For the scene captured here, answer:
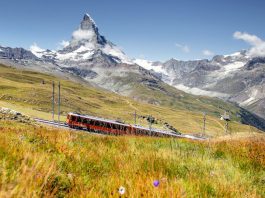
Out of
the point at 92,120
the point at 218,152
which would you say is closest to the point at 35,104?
Answer: the point at 92,120

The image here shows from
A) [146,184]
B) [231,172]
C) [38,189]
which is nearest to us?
[38,189]

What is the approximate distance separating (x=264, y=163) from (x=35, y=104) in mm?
196900

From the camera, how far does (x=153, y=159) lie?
6.49m

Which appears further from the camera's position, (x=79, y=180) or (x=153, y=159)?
(x=153, y=159)

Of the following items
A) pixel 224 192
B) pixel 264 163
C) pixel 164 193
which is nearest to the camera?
pixel 164 193

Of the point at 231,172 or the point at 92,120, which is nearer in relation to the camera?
the point at 231,172

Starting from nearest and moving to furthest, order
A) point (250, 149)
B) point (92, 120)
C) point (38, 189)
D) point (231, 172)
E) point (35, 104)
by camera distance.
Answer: point (38, 189) → point (231, 172) → point (250, 149) → point (92, 120) → point (35, 104)

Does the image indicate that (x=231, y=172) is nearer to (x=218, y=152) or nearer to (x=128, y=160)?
(x=128, y=160)

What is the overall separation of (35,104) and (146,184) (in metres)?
200

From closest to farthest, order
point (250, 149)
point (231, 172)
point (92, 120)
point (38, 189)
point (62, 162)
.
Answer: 1. point (38, 189)
2. point (62, 162)
3. point (231, 172)
4. point (250, 149)
5. point (92, 120)

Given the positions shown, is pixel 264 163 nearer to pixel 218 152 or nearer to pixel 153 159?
pixel 218 152

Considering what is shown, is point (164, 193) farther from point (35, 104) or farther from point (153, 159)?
point (35, 104)

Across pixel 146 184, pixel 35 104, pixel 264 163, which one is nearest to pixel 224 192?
pixel 146 184

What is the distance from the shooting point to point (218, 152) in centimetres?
966
